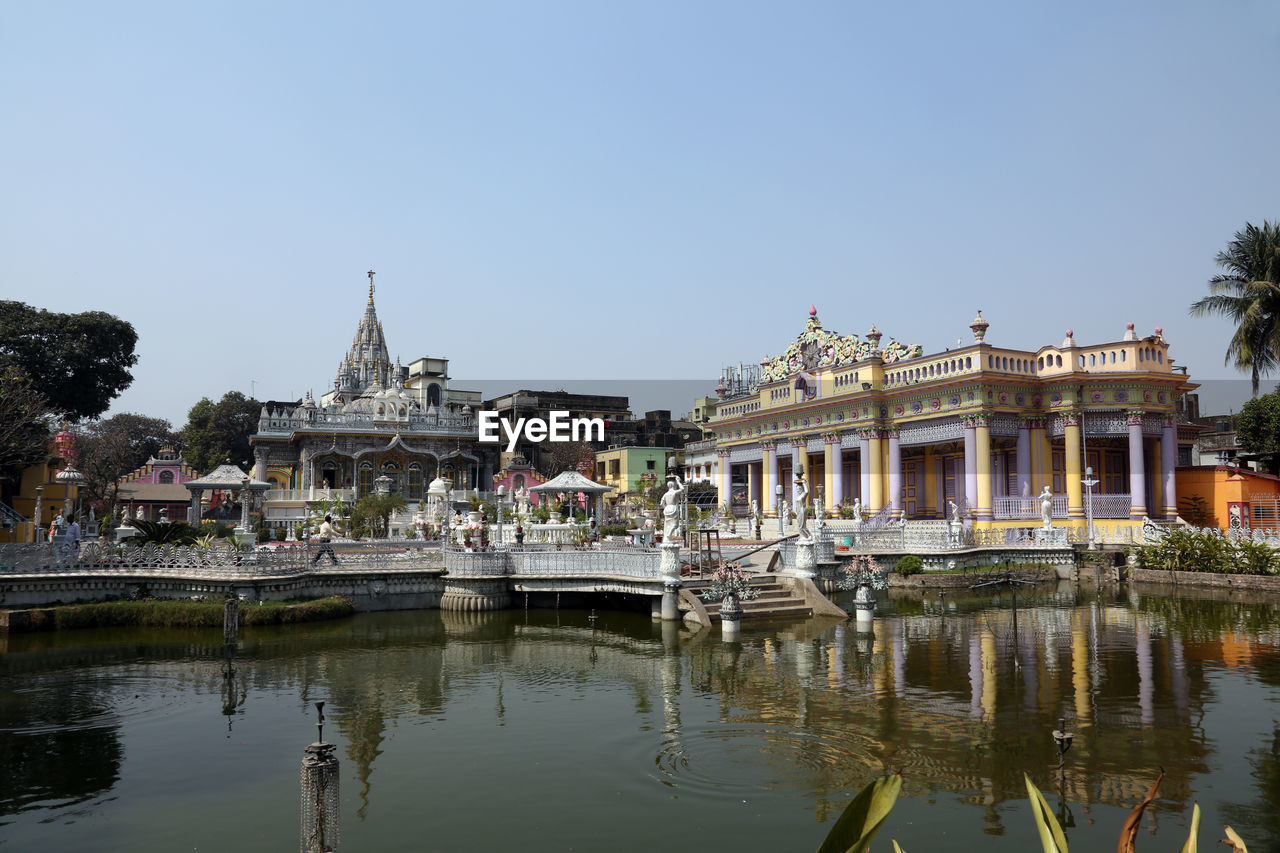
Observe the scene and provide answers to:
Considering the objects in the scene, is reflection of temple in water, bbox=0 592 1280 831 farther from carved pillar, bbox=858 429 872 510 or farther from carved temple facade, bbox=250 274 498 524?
carved temple facade, bbox=250 274 498 524

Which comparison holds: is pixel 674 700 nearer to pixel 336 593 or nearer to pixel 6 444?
pixel 336 593

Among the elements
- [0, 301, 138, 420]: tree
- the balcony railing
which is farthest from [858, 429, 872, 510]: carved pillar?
[0, 301, 138, 420]: tree

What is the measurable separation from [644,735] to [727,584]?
8.39m

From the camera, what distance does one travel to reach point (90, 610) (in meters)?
20.4

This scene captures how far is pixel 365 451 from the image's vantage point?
54.6 meters

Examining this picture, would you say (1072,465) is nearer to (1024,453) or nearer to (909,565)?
(1024,453)

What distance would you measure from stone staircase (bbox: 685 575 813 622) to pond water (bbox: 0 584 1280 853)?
4.32 ft

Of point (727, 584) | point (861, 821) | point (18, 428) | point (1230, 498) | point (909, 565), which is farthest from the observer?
point (1230, 498)

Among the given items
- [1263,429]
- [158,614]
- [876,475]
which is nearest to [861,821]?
[158,614]

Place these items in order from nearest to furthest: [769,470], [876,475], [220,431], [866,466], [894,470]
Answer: [894,470]
[876,475]
[866,466]
[769,470]
[220,431]

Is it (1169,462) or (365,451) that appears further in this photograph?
(365,451)

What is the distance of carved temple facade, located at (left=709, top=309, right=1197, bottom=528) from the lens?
97.8ft

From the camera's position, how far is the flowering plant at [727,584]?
19641 millimetres

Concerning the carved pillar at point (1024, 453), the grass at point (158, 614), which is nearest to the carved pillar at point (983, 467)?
the carved pillar at point (1024, 453)
